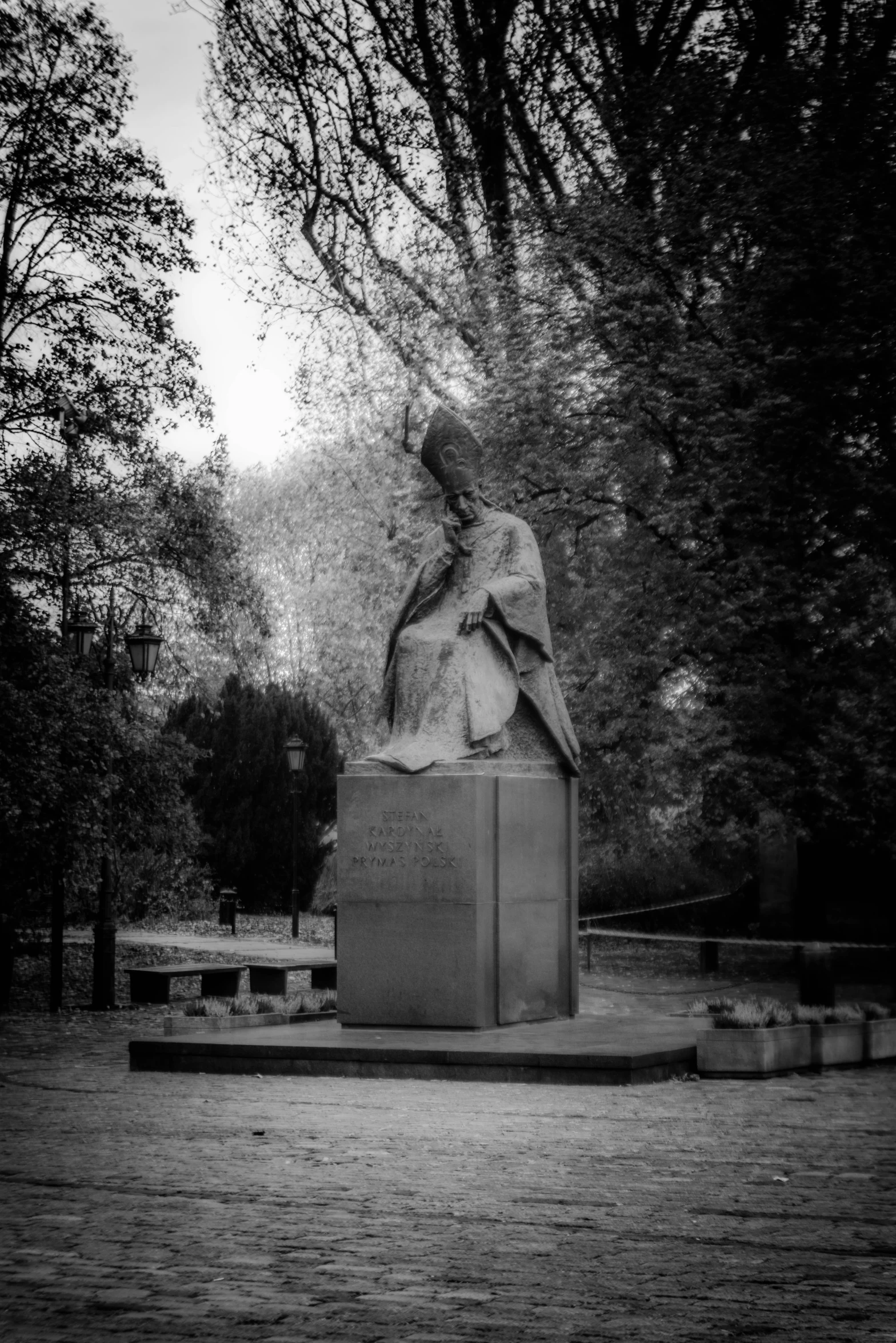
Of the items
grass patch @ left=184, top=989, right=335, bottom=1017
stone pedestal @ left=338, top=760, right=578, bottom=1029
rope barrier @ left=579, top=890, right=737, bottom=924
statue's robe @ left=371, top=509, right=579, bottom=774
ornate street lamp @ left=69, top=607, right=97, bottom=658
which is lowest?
grass patch @ left=184, top=989, right=335, bottom=1017

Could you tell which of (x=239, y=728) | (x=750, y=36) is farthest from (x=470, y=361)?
(x=239, y=728)

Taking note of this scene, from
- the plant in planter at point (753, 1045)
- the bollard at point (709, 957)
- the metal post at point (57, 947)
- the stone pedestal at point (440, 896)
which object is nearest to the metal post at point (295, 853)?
the bollard at point (709, 957)

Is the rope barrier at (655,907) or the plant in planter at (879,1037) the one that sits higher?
the rope barrier at (655,907)

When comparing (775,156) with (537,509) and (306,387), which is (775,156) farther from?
(306,387)

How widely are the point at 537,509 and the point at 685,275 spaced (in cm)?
373

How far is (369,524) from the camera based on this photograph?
3609 centimetres

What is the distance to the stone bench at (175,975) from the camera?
20.9m

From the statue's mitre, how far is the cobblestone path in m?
5.11

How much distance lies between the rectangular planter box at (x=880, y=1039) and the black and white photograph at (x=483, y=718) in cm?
3

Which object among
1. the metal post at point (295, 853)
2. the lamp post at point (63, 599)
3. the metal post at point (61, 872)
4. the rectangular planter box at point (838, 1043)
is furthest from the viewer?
the metal post at point (295, 853)

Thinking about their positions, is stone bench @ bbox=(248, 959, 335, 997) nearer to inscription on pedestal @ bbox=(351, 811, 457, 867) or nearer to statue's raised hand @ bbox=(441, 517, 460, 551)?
statue's raised hand @ bbox=(441, 517, 460, 551)

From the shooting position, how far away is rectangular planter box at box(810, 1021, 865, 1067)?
1259 centimetres

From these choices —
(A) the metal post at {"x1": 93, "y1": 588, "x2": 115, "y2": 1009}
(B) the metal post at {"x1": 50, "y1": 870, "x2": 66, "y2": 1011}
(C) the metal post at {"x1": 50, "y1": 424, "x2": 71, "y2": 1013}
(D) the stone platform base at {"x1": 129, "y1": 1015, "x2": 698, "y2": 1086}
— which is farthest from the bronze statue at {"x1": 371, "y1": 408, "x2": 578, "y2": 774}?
(B) the metal post at {"x1": 50, "y1": 870, "x2": 66, "y2": 1011}

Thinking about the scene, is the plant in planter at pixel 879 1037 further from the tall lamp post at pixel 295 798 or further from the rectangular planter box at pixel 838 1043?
the tall lamp post at pixel 295 798
